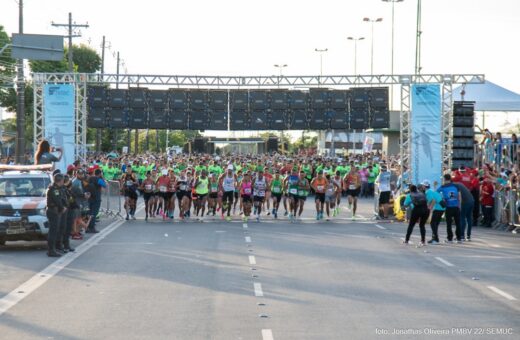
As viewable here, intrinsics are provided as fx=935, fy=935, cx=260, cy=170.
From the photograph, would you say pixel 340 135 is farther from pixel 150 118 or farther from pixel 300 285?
pixel 300 285

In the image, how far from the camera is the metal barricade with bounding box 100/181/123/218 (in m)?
30.9

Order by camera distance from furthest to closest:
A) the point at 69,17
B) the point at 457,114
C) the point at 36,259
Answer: the point at 69,17 < the point at 457,114 < the point at 36,259

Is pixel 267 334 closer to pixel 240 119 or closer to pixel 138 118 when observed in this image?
pixel 138 118

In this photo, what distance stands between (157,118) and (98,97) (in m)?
2.78

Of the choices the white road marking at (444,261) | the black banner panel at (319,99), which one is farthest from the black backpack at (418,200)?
the black banner panel at (319,99)

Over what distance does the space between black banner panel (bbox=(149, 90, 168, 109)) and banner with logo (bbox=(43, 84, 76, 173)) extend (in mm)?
7810

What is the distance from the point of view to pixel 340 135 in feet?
409

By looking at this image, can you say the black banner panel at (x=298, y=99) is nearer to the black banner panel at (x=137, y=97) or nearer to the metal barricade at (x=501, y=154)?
the black banner panel at (x=137, y=97)

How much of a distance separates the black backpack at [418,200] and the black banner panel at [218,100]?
19.7m

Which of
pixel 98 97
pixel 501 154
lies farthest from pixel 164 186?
pixel 501 154

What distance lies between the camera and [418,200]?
72.5 ft

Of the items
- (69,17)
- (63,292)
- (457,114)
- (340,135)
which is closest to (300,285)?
(63,292)

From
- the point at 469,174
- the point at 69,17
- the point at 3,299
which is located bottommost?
the point at 3,299

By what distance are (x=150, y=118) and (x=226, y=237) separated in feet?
56.4
